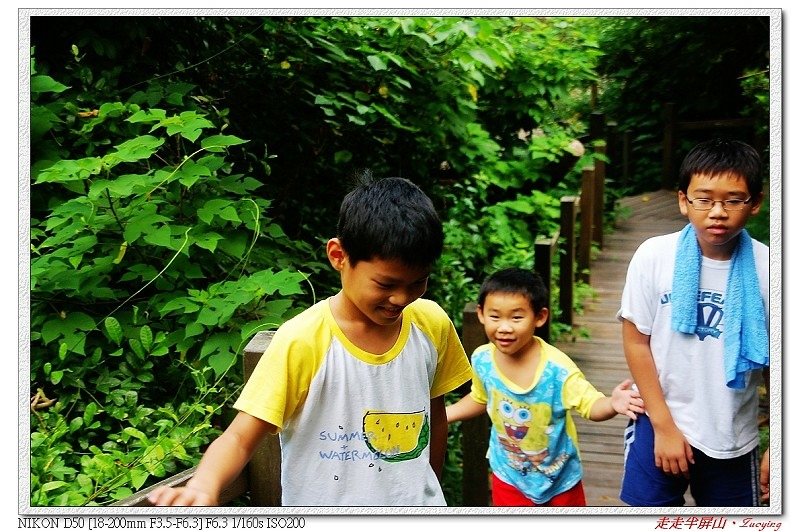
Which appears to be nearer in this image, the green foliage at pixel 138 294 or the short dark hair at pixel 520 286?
the green foliage at pixel 138 294

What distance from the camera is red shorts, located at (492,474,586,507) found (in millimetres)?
2334

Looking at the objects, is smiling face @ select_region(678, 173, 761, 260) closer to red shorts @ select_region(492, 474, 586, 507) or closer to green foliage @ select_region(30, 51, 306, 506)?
red shorts @ select_region(492, 474, 586, 507)

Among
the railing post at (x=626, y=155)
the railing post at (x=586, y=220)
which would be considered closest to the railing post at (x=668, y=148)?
the railing post at (x=626, y=155)

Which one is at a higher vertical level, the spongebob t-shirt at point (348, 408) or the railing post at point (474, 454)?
the spongebob t-shirt at point (348, 408)

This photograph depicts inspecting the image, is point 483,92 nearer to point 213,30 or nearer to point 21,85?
point 213,30

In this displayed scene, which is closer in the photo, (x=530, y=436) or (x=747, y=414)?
(x=747, y=414)

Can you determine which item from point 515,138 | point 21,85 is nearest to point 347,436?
point 21,85

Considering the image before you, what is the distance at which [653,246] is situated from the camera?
2068 mm

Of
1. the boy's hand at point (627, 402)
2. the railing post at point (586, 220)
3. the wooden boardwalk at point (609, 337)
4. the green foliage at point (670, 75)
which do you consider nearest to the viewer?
the boy's hand at point (627, 402)

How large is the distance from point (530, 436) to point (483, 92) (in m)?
3.86

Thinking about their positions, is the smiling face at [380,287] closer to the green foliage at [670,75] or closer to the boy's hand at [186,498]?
the boy's hand at [186,498]

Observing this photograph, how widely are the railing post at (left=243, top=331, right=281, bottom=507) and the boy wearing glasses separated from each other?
938mm

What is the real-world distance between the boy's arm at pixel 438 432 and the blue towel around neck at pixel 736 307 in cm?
63

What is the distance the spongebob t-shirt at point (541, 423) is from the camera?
7.50ft
